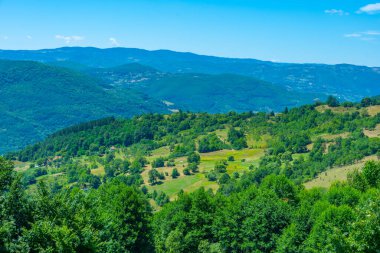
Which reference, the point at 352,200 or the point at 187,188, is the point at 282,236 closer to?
the point at 352,200

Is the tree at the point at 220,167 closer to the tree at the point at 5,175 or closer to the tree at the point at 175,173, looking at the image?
the tree at the point at 175,173

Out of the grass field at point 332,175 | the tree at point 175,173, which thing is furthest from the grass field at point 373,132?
the tree at point 175,173

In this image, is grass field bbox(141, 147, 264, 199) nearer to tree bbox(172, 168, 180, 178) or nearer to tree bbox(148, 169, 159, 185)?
tree bbox(172, 168, 180, 178)

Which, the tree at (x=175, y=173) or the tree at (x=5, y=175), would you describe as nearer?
the tree at (x=5, y=175)

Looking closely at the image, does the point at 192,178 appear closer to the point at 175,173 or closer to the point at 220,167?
the point at 175,173

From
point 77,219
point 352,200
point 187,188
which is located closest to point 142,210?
point 77,219

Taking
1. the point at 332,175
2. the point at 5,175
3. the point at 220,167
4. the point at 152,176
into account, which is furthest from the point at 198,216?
the point at 152,176

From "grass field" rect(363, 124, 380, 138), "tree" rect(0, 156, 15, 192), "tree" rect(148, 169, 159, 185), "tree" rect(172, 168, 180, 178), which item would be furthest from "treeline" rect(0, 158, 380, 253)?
"grass field" rect(363, 124, 380, 138)

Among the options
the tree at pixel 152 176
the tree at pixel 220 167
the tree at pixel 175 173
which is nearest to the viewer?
the tree at pixel 220 167
